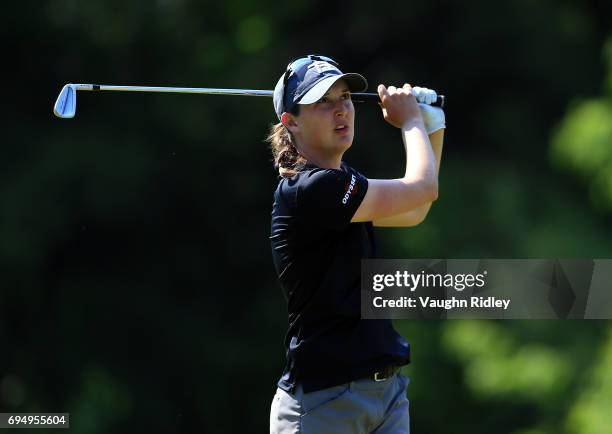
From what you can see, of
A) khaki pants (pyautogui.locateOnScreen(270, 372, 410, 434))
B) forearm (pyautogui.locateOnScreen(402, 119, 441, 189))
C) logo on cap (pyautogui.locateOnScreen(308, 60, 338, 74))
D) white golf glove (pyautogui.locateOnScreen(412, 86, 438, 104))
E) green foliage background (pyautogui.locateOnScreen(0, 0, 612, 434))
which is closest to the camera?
khaki pants (pyautogui.locateOnScreen(270, 372, 410, 434))

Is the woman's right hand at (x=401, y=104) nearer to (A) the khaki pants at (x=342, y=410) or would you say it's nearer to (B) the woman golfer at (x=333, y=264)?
(B) the woman golfer at (x=333, y=264)

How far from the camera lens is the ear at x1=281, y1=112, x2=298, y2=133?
3602mm

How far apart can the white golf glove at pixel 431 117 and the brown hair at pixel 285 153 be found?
393mm

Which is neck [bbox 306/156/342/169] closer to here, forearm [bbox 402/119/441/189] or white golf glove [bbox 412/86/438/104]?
forearm [bbox 402/119/441/189]

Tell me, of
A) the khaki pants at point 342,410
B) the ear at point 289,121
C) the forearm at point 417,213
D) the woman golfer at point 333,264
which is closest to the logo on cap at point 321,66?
the woman golfer at point 333,264

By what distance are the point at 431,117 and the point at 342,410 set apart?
899mm

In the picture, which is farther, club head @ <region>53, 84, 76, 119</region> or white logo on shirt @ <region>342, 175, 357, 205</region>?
club head @ <region>53, 84, 76, 119</region>

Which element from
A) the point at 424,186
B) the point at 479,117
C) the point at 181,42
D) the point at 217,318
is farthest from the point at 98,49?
the point at 424,186

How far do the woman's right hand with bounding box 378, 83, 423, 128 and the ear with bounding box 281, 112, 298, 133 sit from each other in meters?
0.24

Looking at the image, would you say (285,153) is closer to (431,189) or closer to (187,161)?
(431,189)

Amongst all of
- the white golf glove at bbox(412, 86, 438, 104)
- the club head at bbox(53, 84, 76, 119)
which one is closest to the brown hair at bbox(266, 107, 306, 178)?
the white golf glove at bbox(412, 86, 438, 104)

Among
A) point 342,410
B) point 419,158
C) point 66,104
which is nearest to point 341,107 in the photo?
point 419,158

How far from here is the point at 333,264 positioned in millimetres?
3400

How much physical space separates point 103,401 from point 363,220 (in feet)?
23.8
